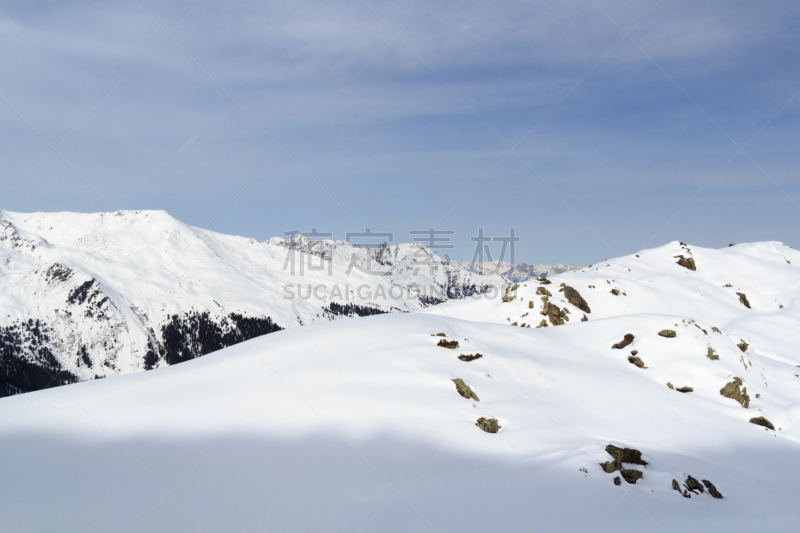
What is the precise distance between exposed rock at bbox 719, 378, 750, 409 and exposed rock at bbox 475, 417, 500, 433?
1344cm

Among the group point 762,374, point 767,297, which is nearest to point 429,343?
point 762,374

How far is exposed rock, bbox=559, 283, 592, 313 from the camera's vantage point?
121 feet

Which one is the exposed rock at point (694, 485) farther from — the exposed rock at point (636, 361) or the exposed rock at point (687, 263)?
the exposed rock at point (687, 263)

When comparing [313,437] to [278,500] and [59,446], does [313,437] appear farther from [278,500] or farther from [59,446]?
[59,446]

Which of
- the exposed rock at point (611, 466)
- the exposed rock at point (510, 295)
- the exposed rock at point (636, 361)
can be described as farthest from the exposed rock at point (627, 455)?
the exposed rock at point (510, 295)

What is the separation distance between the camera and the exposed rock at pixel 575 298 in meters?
36.9

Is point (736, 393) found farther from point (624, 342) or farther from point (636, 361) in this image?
point (624, 342)

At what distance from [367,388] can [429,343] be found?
188 inches

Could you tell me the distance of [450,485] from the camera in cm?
891

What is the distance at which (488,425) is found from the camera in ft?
39.3

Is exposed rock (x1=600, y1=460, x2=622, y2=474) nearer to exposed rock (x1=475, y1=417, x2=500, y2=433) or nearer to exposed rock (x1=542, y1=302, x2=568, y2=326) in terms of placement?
exposed rock (x1=475, y1=417, x2=500, y2=433)

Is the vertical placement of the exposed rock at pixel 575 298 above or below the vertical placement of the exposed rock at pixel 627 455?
above

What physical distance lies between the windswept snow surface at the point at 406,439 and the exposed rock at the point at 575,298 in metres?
14.6

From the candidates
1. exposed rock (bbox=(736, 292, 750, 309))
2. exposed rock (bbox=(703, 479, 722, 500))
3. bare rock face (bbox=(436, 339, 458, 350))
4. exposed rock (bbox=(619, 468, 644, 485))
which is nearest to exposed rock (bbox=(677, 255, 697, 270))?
exposed rock (bbox=(736, 292, 750, 309))
